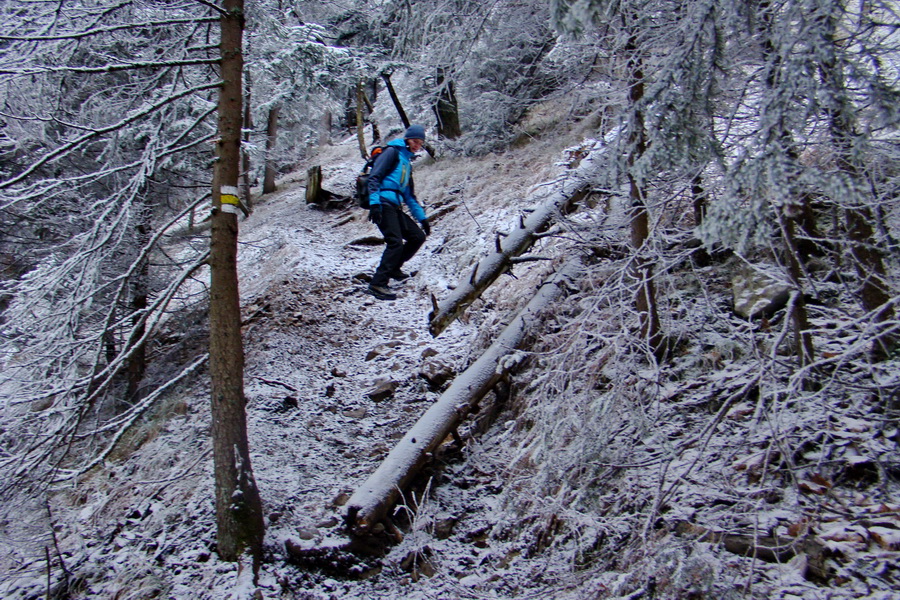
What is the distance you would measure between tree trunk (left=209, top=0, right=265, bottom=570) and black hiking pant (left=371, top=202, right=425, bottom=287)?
2.55 meters

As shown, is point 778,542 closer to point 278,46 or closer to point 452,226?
point 452,226

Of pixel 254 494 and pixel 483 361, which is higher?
pixel 483 361

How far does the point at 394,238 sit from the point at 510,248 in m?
1.77

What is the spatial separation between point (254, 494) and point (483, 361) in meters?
2.47

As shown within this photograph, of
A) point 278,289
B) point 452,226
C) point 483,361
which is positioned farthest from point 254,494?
point 452,226

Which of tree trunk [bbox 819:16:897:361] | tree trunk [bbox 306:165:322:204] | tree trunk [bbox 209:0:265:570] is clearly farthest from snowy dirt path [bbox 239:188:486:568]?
tree trunk [bbox 306:165:322:204]

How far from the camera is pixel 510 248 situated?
19.4ft

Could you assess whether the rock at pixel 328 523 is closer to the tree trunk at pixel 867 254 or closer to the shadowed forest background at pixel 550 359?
the shadowed forest background at pixel 550 359

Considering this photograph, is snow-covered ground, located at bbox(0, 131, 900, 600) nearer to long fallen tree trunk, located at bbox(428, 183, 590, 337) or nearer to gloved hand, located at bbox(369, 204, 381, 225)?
long fallen tree trunk, located at bbox(428, 183, 590, 337)

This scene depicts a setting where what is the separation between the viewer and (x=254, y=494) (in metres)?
4.42

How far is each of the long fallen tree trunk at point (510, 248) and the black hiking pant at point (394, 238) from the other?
1512mm

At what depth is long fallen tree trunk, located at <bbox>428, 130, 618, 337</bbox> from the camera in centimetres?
546

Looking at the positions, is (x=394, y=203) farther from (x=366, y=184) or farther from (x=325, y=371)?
A: (x=325, y=371)

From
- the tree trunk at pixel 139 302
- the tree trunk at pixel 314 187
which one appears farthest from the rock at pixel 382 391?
the tree trunk at pixel 314 187
